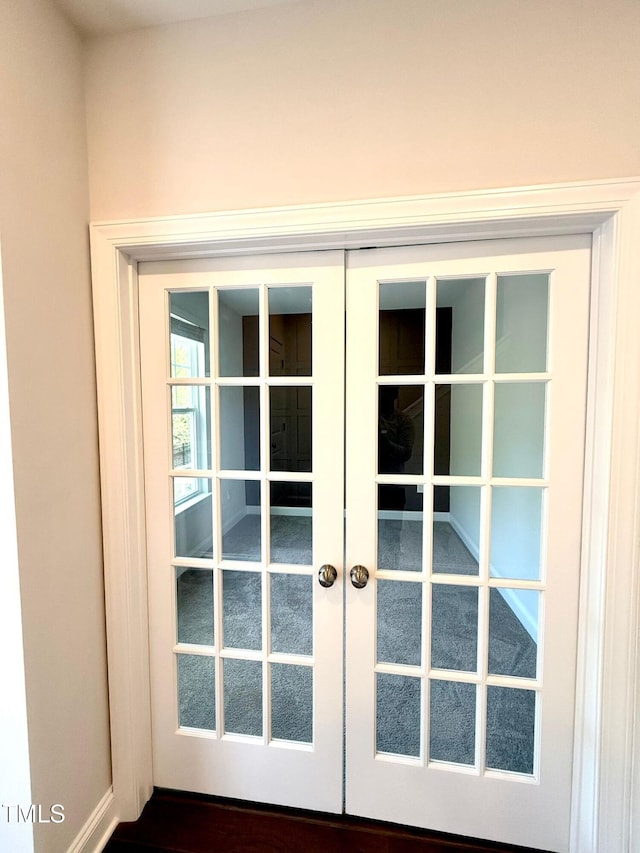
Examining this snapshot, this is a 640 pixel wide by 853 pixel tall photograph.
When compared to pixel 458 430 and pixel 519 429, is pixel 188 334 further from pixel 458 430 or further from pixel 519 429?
pixel 519 429

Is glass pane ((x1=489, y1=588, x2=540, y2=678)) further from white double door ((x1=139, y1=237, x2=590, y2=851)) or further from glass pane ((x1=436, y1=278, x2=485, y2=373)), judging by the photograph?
glass pane ((x1=436, y1=278, x2=485, y2=373))

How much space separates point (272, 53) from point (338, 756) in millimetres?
2247

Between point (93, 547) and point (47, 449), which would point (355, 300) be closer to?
point (47, 449)

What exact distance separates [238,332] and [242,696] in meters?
1.31

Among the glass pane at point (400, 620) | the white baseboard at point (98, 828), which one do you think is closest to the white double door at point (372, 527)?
the glass pane at point (400, 620)

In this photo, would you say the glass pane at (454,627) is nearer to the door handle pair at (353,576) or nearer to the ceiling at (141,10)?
the door handle pair at (353,576)

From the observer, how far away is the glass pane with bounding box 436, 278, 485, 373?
1.19 metres

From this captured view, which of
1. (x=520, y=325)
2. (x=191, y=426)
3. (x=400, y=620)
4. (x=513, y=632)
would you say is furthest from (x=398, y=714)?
Result: (x=520, y=325)

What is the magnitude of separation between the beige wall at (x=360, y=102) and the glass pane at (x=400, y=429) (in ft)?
1.94

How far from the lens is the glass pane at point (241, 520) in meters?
1.34

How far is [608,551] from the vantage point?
1062 millimetres

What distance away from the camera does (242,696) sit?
141 centimetres

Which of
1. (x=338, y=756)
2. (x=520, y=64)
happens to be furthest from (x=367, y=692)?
(x=520, y=64)

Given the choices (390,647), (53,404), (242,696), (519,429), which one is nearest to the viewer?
(53,404)
